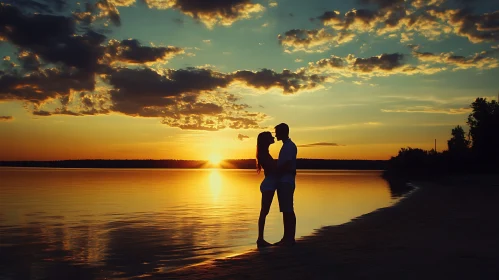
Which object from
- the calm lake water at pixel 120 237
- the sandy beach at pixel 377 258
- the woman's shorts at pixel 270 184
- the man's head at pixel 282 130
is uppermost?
the man's head at pixel 282 130

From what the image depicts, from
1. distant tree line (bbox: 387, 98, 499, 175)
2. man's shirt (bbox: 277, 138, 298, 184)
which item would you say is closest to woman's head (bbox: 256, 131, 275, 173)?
man's shirt (bbox: 277, 138, 298, 184)

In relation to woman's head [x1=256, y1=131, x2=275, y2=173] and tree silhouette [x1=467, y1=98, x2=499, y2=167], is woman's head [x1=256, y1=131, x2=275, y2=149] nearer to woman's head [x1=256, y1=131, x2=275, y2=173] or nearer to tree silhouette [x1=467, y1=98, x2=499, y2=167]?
woman's head [x1=256, y1=131, x2=275, y2=173]

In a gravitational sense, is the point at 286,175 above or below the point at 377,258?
above

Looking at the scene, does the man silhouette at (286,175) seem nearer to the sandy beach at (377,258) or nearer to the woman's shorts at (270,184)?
the woman's shorts at (270,184)

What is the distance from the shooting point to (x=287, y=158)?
37.8 feet

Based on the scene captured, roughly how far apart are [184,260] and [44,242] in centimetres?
657

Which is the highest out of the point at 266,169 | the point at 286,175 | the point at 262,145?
the point at 262,145

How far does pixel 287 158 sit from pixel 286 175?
1.47 feet

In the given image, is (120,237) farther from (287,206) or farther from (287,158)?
(287,158)

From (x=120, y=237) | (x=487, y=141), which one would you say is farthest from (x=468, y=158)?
(x=120, y=237)

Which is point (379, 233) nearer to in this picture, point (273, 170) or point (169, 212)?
point (273, 170)

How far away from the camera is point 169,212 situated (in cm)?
2845

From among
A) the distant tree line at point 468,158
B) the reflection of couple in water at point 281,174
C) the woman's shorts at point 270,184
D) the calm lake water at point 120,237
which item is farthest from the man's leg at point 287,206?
the distant tree line at point 468,158

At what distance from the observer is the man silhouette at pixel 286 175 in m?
11.6
